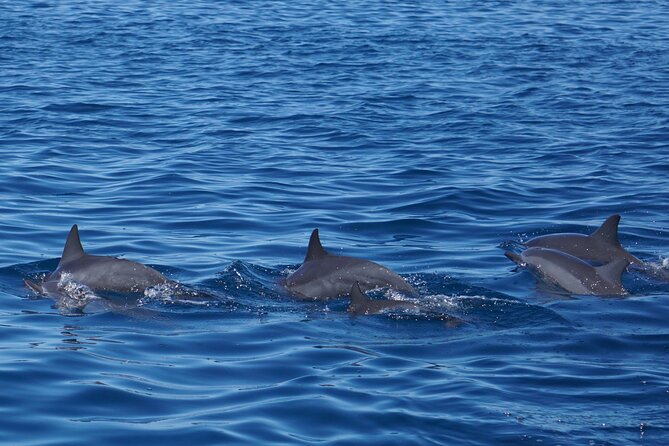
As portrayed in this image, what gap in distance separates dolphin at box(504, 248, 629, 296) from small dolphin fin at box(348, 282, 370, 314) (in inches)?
110

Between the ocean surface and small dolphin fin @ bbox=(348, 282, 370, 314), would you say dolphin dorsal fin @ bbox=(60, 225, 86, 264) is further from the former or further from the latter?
small dolphin fin @ bbox=(348, 282, 370, 314)

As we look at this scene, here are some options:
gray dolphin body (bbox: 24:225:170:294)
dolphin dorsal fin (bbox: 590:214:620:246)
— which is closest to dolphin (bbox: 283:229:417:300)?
gray dolphin body (bbox: 24:225:170:294)

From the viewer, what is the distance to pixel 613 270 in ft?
47.2

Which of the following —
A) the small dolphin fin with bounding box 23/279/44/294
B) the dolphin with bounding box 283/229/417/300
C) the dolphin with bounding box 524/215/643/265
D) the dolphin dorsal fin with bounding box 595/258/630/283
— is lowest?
the dolphin with bounding box 524/215/643/265

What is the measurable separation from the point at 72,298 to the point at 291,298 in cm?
244

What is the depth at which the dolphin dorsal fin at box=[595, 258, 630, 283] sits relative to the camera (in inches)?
563

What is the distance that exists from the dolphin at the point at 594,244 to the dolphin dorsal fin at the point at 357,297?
13.2 feet

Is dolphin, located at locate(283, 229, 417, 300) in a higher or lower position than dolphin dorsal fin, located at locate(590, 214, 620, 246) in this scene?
higher

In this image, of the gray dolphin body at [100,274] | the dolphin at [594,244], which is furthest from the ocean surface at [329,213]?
the dolphin at [594,244]

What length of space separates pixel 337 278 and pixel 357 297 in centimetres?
104

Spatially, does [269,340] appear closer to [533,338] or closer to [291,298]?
[291,298]

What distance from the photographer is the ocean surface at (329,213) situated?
10.1 meters

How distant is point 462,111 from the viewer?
2628 cm

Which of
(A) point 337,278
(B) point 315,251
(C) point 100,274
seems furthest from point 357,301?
(C) point 100,274
